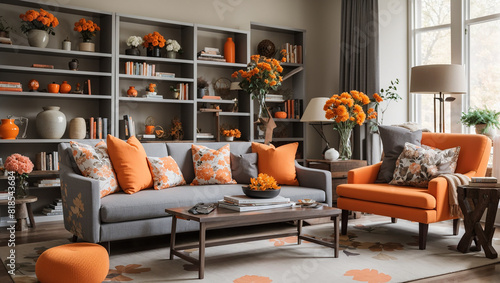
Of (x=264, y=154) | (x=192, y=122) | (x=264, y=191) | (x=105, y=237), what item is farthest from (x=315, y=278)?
(x=192, y=122)

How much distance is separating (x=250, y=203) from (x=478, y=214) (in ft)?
5.39

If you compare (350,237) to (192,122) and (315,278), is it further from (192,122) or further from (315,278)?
(192,122)

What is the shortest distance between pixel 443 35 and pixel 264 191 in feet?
12.2

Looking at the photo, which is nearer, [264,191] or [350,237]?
[264,191]

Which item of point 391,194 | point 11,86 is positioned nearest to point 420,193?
point 391,194

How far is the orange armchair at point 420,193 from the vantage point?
143 inches

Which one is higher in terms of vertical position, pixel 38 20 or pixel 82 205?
pixel 38 20

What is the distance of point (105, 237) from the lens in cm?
338

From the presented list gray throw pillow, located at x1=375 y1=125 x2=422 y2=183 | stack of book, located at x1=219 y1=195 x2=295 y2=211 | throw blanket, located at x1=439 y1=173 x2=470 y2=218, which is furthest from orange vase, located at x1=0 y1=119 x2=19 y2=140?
throw blanket, located at x1=439 y1=173 x2=470 y2=218

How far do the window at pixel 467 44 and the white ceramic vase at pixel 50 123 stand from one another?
4249 mm

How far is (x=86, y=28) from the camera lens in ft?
16.8

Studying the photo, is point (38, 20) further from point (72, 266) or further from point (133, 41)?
point (72, 266)

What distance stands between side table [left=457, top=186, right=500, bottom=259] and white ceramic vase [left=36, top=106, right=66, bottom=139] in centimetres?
A: 372

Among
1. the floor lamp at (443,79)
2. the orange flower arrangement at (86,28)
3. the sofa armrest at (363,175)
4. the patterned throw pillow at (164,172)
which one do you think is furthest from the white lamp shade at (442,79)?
the orange flower arrangement at (86,28)
